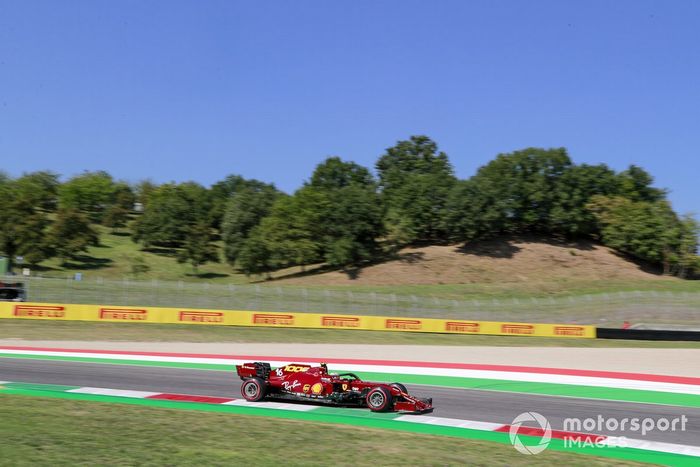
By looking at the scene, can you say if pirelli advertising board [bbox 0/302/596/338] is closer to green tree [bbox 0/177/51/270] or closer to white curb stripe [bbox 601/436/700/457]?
white curb stripe [bbox 601/436/700/457]

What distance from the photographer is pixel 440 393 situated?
15.3 meters

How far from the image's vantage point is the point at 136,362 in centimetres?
2038

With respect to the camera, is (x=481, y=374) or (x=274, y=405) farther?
(x=481, y=374)

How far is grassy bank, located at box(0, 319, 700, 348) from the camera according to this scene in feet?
97.6

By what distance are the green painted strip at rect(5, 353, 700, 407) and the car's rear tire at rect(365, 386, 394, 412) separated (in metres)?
4.69

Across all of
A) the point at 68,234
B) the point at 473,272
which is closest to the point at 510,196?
the point at 473,272

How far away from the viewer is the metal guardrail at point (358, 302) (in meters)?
36.7

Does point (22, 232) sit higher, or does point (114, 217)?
point (114, 217)

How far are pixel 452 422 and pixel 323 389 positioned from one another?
2591 mm

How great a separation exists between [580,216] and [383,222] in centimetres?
2614

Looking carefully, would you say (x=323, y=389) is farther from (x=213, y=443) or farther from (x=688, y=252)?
(x=688, y=252)

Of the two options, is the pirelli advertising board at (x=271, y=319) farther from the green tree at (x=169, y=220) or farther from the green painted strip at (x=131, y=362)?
the green tree at (x=169, y=220)

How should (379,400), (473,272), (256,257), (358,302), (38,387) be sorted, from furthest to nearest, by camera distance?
(256,257), (473,272), (358,302), (38,387), (379,400)

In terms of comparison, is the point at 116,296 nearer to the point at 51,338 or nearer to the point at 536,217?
the point at 51,338
